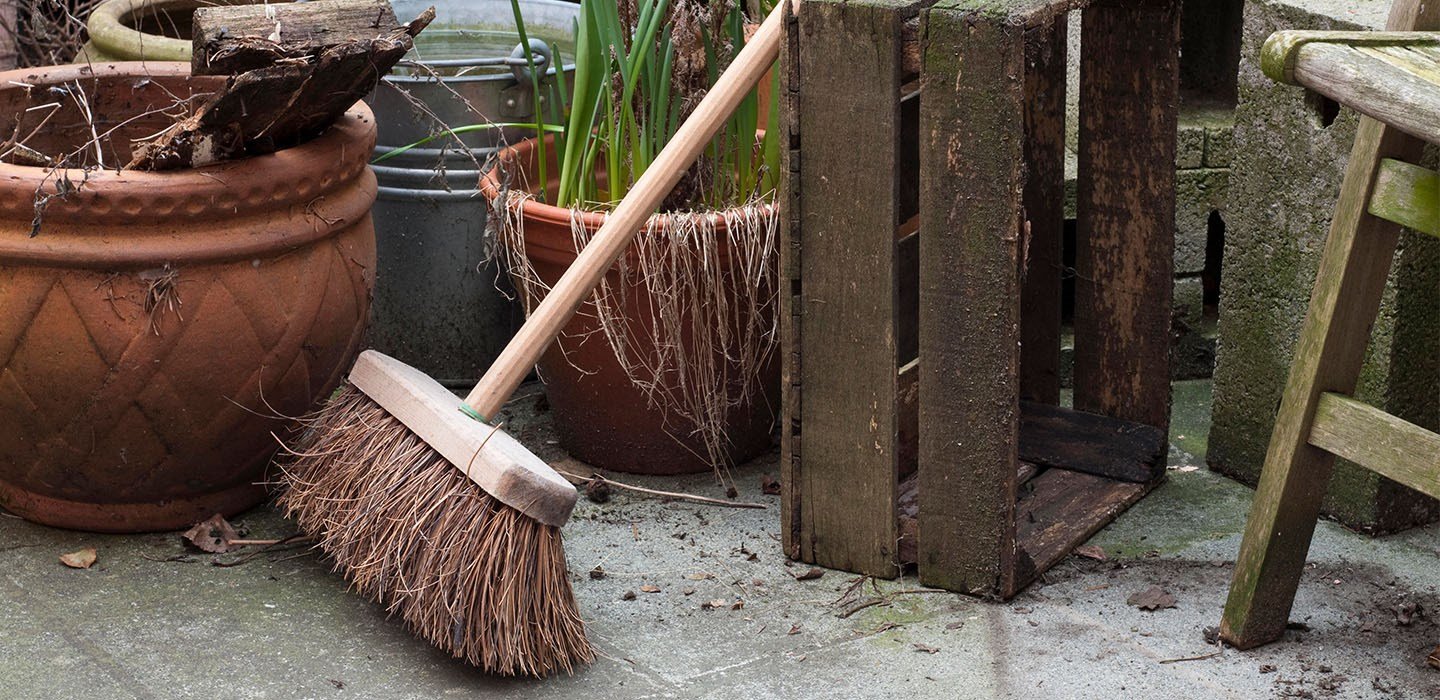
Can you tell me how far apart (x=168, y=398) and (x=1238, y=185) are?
1.88 m

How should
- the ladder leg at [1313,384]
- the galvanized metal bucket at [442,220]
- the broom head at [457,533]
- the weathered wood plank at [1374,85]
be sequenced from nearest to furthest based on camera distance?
the weathered wood plank at [1374,85], the ladder leg at [1313,384], the broom head at [457,533], the galvanized metal bucket at [442,220]

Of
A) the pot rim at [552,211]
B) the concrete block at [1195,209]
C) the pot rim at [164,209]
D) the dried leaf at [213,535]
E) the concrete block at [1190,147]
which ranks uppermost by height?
the pot rim at [164,209]

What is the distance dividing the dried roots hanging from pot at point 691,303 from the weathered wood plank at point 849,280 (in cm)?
30

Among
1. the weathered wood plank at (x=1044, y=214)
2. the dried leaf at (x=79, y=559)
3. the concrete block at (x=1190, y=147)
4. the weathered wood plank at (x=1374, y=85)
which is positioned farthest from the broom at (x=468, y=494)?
the concrete block at (x=1190, y=147)

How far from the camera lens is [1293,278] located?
2641 mm

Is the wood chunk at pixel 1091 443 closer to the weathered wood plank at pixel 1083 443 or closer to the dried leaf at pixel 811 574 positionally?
the weathered wood plank at pixel 1083 443

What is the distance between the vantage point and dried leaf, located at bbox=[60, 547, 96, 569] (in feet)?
8.36

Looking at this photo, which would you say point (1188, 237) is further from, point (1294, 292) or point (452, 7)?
point (452, 7)

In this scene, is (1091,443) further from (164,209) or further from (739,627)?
(164,209)

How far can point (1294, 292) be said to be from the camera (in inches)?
104

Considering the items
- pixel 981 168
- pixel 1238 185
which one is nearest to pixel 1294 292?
pixel 1238 185

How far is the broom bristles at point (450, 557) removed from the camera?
217 cm

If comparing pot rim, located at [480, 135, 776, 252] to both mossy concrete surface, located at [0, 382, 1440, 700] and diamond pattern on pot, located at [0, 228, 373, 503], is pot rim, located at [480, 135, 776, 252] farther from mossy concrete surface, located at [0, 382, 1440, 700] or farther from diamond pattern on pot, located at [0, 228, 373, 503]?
mossy concrete surface, located at [0, 382, 1440, 700]

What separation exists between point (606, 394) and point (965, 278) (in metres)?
0.87
